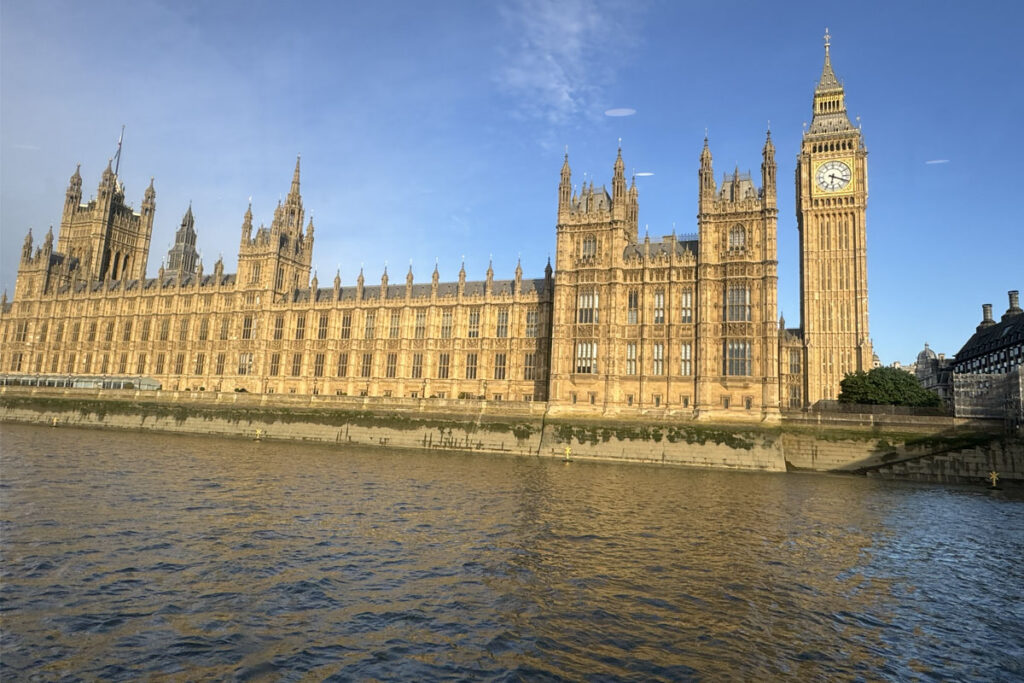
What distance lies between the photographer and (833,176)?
349 feet

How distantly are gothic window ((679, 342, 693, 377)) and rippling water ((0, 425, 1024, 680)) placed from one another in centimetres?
3114

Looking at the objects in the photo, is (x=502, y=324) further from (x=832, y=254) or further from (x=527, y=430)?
(x=832, y=254)

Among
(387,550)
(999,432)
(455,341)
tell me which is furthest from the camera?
(455,341)

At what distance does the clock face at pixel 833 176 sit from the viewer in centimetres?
10544

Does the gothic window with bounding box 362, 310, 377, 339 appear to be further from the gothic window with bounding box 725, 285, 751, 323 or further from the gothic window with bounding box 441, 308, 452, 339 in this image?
the gothic window with bounding box 725, 285, 751, 323

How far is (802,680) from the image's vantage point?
43.3 ft

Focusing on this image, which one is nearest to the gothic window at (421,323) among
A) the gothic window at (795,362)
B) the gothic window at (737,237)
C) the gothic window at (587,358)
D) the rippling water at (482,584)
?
the gothic window at (587,358)

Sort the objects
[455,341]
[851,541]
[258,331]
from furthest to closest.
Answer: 1. [258,331]
2. [455,341]
3. [851,541]

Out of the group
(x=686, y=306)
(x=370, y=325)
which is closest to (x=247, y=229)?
(x=370, y=325)

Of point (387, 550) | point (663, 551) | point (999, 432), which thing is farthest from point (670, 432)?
point (387, 550)

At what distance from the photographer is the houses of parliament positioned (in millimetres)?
67062

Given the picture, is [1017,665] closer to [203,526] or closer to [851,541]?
[851,541]

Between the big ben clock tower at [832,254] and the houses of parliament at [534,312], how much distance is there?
279mm

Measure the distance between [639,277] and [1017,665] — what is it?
58.9 m
